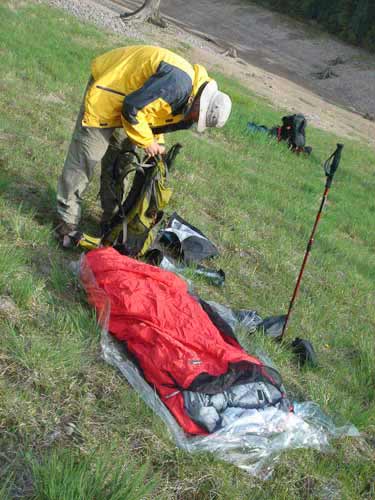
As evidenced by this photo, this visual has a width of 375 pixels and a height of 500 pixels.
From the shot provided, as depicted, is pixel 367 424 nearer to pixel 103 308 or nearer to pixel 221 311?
pixel 221 311

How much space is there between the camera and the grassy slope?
2572 mm

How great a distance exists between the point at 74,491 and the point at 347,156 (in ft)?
44.9

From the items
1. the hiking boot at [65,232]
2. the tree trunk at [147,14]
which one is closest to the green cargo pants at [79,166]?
the hiking boot at [65,232]

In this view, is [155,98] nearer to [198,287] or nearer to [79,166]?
[79,166]

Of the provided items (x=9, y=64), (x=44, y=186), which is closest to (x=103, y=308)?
(x=44, y=186)

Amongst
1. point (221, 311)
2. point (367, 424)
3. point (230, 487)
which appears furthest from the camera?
point (221, 311)

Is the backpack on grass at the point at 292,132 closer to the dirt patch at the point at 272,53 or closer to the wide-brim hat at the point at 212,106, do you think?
the dirt patch at the point at 272,53

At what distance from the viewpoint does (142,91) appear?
382 centimetres

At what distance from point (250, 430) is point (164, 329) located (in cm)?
73

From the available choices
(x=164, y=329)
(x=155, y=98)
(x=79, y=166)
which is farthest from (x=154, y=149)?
(x=164, y=329)

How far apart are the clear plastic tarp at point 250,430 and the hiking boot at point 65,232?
1.03m

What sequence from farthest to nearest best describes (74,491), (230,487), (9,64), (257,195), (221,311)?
(9,64), (257,195), (221,311), (230,487), (74,491)

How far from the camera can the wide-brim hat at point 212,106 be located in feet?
12.8

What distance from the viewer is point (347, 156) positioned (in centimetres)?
1449
